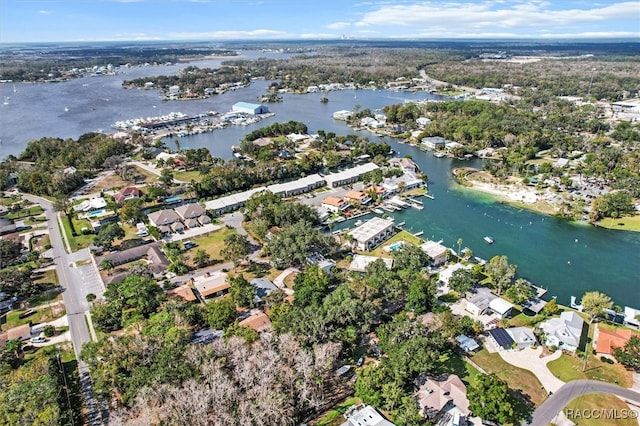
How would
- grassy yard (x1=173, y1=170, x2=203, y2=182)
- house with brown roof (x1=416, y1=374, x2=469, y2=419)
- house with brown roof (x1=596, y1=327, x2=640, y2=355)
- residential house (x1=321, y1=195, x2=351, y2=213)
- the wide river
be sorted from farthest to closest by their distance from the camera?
1. grassy yard (x1=173, y1=170, x2=203, y2=182)
2. residential house (x1=321, y1=195, x2=351, y2=213)
3. the wide river
4. house with brown roof (x1=596, y1=327, x2=640, y2=355)
5. house with brown roof (x1=416, y1=374, x2=469, y2=419)

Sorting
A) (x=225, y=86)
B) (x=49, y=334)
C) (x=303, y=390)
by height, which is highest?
(x=225, y=86)

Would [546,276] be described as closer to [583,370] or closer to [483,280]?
[483,280]

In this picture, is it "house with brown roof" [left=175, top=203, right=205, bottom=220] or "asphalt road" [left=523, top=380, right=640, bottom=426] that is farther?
"house with brown roof" [left=175, top=203, right=205, bottom=220]

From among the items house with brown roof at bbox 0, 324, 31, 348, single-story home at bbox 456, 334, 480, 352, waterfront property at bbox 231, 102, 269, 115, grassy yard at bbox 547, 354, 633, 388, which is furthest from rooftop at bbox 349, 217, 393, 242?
waterfront property at bbox 231, 102, 269, 115

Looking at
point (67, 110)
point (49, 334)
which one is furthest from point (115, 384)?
point (67, 110)

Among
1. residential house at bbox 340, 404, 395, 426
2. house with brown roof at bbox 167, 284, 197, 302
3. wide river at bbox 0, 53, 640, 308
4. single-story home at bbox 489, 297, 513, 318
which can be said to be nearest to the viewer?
residential house at bbox 340, 404, 395, 426

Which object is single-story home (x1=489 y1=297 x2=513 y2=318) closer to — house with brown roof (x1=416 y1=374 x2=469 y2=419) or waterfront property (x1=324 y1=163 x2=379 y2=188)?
house with brown roof (x1=416 y1=374 x2=469 y2=419)
